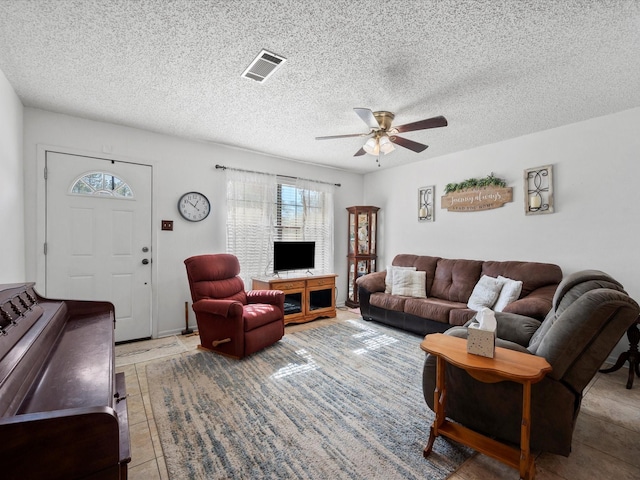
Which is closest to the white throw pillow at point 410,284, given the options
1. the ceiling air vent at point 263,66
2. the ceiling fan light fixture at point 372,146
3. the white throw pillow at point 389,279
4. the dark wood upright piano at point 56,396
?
the white throw pillow at point 389,279

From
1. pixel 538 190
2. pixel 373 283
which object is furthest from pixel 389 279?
pixel 538 190

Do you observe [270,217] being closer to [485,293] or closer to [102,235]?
[102,235]

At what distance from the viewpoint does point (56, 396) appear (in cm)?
100

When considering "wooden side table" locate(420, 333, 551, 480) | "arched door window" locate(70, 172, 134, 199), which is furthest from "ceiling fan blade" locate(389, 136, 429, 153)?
"arched door window" locate(70, 172, 134, 199)

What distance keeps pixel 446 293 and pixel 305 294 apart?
6.30 feet

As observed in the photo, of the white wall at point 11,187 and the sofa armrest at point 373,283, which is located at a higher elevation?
the white wall at point 11,187

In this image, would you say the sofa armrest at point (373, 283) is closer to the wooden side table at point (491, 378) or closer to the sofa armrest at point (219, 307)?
the sofa armrest at point (219, 307)

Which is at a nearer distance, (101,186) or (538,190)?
(101,186)

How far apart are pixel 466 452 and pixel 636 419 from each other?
4.40ft

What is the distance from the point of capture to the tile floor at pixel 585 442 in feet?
5.18

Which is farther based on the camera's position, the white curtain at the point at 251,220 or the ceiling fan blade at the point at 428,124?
the white curtain at the point at 251,220

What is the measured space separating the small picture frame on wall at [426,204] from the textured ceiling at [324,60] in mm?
1424

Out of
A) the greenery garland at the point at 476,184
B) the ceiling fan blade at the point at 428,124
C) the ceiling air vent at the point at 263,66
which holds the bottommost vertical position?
the greenery garland at the point at 476,184

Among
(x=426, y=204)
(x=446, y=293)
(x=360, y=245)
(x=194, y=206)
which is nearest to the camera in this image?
(x=194, y=206)
